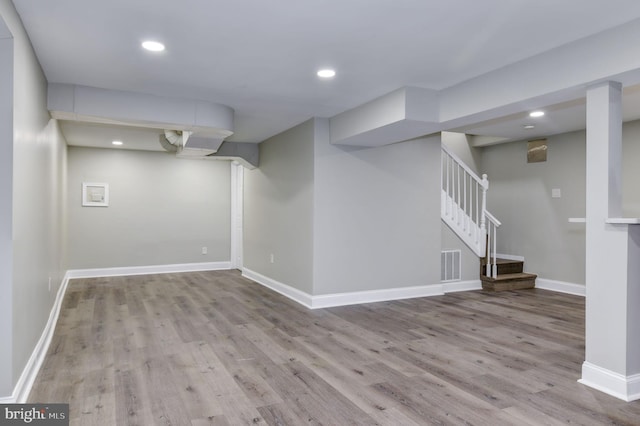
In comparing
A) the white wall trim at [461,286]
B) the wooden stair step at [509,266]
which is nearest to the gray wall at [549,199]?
the wooden stair step at [509,266]

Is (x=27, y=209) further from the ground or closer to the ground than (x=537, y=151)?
closer to the ground

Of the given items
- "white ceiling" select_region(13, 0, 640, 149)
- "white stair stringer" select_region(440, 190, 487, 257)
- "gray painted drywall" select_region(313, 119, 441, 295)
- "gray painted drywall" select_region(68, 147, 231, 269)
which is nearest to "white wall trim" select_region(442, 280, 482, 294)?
"gray painted drywall" select_region(313, 119, 441, 295)

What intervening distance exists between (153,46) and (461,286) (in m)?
5.01

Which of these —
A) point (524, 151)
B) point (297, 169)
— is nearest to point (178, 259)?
point (297, 169)

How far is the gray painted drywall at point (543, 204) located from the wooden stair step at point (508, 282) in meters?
0.27

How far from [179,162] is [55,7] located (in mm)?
5650

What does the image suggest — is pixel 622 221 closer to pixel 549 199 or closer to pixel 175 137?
pixel 549 199

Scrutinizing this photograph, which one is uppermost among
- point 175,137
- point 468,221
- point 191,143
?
point 175,137

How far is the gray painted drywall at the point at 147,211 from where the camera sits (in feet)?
23.6

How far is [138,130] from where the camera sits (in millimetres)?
5770

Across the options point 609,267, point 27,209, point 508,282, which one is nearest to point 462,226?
point 508,282

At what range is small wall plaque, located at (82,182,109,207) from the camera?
721cm

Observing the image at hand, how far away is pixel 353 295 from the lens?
205 inches

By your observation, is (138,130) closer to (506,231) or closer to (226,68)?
(226,68)
